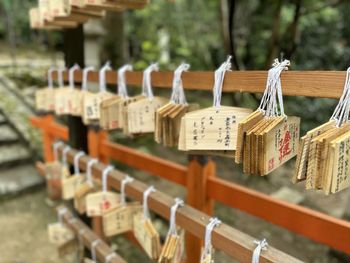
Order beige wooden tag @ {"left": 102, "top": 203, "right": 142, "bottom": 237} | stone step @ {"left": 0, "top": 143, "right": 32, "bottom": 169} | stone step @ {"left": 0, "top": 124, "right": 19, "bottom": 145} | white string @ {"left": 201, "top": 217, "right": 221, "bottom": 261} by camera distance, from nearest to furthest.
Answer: white string @ {"left": 201, "top": 217, "right": 221, "bottom": 261} < beige wooden tag @ {"left": 102, "top": 203, "right": 142, "bottom": 237} < stone step @ {"left": 0, "top": 143, "right": 32, "bottom": 169} < stone step @ {"left": 0, "top": 124, "right": 19, "bottom": 145}

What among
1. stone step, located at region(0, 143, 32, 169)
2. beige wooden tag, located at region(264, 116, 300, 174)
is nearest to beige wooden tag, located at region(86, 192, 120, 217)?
beige wooden tag, located at region(264, 116, 300, 174)

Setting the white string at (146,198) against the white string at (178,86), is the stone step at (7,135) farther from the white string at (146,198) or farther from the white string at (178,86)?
the white string at (178,86)

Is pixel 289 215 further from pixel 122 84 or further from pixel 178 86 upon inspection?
pixel 122 84

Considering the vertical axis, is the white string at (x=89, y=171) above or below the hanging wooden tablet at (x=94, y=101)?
below

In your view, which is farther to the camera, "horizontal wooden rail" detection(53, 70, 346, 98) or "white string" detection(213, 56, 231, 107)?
"white string" detection(213, 56, 231, 107)

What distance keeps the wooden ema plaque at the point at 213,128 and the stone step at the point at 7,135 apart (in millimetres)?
4080

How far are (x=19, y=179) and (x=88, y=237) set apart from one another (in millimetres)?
2471

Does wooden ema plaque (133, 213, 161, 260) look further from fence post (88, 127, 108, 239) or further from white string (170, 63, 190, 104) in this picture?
fence post (88, 127, 108, 239)

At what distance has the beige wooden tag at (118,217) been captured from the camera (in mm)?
1654

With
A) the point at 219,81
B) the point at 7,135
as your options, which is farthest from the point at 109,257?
the point at 7,135

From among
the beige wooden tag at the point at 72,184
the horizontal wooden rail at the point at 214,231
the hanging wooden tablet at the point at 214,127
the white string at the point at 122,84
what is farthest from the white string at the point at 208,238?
the beige wooden tag at the point at 72,184

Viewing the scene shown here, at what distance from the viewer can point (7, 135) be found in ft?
14.9

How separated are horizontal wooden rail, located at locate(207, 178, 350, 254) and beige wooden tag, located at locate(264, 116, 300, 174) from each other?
2.01 ft

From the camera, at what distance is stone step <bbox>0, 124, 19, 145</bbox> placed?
4.47m
